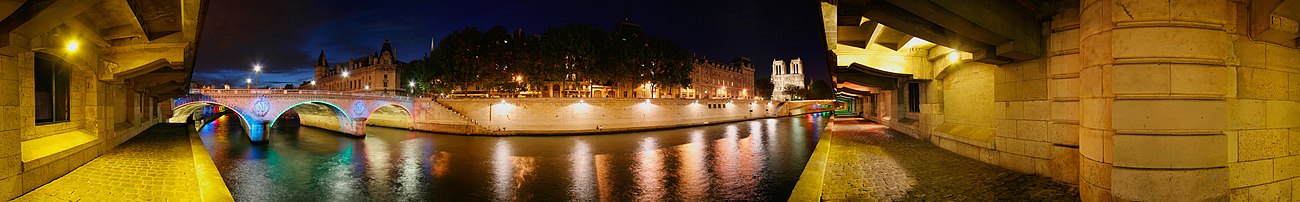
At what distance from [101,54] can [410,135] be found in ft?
93.7

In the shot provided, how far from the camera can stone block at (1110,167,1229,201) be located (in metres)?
5.03

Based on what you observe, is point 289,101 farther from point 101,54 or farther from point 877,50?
point 877,50

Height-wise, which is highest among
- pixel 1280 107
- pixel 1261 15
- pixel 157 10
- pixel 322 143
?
pixel 157 10

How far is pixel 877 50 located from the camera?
51.0 feet

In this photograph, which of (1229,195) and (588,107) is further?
(588,107)

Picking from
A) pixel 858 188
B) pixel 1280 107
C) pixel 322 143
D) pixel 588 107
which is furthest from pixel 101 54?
pixel 588 107

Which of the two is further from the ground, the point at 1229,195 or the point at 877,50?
the point at 877,50

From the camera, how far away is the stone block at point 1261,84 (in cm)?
554

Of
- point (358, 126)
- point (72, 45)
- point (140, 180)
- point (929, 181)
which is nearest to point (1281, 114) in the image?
point (929, 181)

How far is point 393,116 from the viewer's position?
4547 cm

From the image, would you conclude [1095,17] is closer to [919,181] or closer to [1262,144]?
[1262,144]

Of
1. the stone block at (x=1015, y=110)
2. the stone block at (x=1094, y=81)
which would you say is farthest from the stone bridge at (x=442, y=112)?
the stone block at (x=1094, y=81)

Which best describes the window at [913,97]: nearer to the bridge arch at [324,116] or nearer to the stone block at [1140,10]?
the stone block at [1140,10]

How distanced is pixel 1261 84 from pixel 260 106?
42.8m
